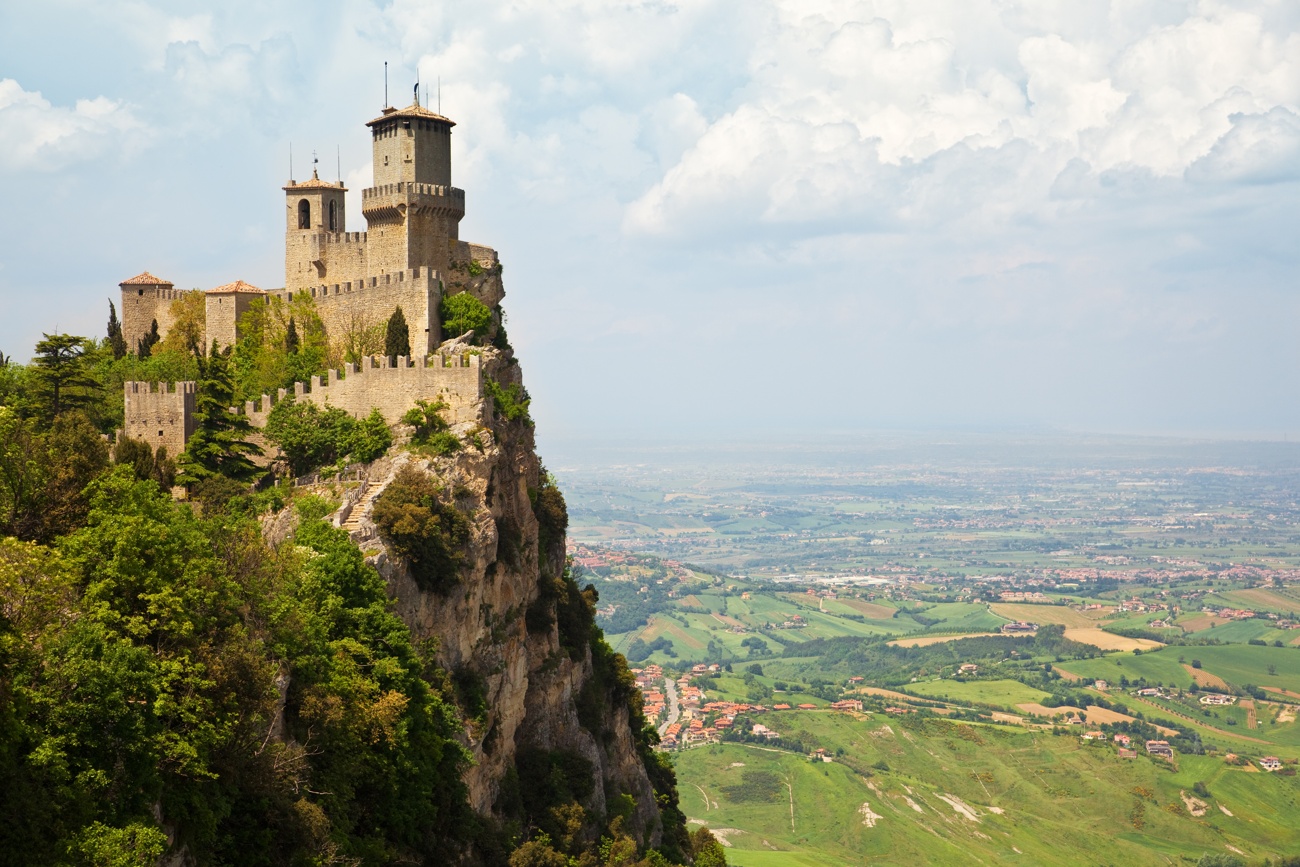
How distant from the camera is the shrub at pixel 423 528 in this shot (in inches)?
1382

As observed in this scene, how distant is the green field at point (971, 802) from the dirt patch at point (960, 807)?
165 millimetres

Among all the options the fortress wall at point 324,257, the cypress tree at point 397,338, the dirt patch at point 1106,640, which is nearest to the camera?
the cypress tree at point 397,338

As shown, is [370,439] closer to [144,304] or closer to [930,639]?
[144,304]

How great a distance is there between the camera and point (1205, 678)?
156625 mm

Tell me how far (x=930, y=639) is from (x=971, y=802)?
249ft

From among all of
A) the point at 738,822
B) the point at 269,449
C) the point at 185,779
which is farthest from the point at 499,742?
the point at 738,822

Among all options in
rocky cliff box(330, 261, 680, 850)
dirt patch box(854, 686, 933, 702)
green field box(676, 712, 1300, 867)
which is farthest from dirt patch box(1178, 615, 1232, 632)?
rocky cliff box(330, 261, 680, 850)

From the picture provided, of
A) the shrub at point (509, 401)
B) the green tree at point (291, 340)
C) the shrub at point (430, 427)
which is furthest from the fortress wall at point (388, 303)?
the shrub at point (430, 427)

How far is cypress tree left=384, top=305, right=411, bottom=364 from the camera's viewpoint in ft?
146

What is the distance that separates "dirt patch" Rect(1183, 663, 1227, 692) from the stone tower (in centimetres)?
13162

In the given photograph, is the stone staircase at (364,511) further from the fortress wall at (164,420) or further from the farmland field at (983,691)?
the farmland field at (983,691)

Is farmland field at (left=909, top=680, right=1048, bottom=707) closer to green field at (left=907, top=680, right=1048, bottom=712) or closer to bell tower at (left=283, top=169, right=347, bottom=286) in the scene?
green field at (left=907, top=680, right=1048, bottom=712)

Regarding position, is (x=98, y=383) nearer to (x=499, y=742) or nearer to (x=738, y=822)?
(x=499, y=742)

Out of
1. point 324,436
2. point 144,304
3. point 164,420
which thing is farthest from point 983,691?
point 164,420
